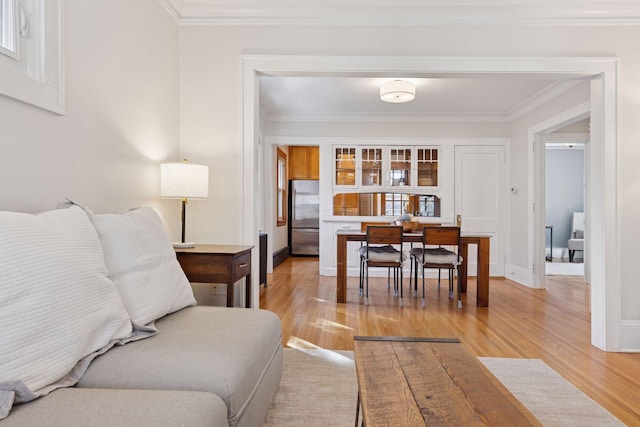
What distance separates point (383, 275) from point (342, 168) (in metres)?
1.84

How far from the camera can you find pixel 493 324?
3.35 m

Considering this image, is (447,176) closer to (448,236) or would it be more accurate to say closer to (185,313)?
(448,236)

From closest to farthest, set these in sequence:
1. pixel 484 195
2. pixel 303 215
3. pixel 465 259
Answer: pixel 465 259 < pixel 484 195 < pixel 303 215

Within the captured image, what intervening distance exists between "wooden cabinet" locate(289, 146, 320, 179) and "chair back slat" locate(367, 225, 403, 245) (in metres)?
4.23

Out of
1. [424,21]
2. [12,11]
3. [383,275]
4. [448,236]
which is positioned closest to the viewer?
[12,11]

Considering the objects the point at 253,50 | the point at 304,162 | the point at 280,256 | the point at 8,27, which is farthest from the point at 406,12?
the point at 304,162

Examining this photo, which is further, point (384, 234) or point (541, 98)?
point (541, 98)

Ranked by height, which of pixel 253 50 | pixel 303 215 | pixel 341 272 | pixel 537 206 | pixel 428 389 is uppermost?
pixel 253 50

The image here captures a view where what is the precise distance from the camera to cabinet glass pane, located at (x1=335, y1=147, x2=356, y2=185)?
19.2 feet

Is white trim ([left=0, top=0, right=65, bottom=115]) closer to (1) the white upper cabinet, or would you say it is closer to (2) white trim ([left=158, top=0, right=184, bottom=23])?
(2) white trim ([left=158, top=0, right=184, bottom=23])

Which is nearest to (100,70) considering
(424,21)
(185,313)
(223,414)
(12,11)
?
(12,11)

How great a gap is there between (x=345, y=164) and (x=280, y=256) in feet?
7.75

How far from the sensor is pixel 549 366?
7.98ft

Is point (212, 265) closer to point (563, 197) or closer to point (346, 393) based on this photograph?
point (346, 393)
